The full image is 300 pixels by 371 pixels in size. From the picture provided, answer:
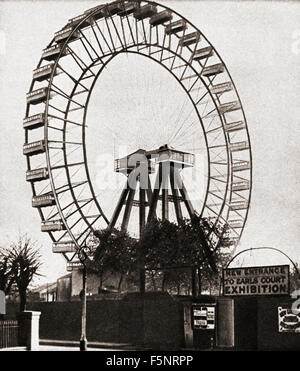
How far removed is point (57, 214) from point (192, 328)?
16.4 m

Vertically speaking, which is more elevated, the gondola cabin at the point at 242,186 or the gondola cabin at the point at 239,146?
the gondola cabin at the point at 239,146

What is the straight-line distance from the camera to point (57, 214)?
43.8m

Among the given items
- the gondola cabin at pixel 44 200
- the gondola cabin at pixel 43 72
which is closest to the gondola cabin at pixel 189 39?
the gondola cabin at pixel 43 72

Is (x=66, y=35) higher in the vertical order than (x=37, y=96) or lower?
higher

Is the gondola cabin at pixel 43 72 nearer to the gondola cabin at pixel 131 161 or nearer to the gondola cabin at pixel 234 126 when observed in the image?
the gondola cabin at pixel 131 161

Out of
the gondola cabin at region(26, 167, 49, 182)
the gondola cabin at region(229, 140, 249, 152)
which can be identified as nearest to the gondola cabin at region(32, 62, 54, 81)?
the gondola cabin at region(26, 167, 49, 182)

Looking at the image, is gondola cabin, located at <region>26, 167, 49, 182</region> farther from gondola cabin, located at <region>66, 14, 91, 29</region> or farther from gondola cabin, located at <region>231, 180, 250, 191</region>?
gondola cabin, located at <region>231, 180, 250, 191</region>

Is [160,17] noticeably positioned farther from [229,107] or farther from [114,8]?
[229,107]

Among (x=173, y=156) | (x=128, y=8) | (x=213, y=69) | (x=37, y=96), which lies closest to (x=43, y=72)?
(x=37, y=96)

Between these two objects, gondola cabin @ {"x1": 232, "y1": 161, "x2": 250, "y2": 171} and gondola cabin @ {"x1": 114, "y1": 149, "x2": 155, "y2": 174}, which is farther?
gondola cabin @ {"x1": 232, "y1": 161, "x2": 250, "y2": 171}

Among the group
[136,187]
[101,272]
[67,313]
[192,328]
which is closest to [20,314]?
[192,328]
